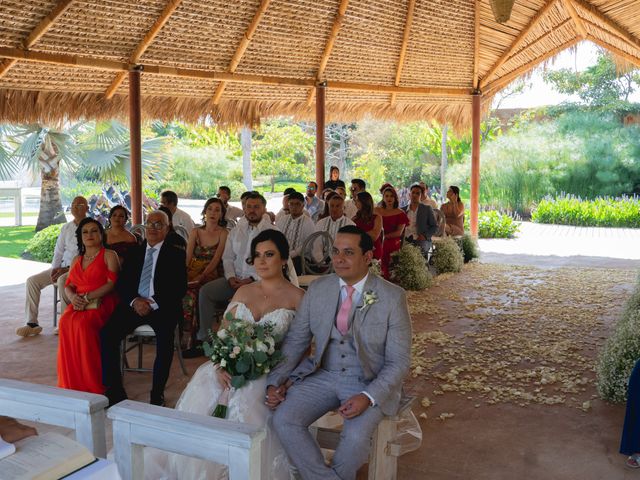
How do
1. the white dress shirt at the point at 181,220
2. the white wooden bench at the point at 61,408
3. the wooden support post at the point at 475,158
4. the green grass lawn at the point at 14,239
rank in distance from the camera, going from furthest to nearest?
1. the green grass lawn at the point at 14,239
2. the wooden support post at the point at 475,158
3. the white dress shirt at the point at 181,220
4. the white wooden bench at the point at 61,408

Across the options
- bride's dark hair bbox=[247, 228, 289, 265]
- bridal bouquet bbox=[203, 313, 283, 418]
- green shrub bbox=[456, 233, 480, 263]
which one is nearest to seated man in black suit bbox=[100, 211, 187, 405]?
bride's dark hair bbox=[247, 228, 289, 265]

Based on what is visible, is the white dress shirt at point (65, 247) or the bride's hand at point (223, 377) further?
the white dress shirt at point (65, 247)

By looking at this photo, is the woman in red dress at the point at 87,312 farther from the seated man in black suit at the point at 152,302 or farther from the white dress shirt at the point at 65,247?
the white dress shirt at the point at 65,247

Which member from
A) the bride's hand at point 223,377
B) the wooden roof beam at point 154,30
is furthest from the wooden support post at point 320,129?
the bride's hand at point 223,377

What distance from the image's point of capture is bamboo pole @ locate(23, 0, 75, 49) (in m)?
7.07

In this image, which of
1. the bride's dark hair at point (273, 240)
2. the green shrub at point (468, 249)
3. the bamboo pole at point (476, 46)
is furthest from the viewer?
the green shrub at point (468, 249)

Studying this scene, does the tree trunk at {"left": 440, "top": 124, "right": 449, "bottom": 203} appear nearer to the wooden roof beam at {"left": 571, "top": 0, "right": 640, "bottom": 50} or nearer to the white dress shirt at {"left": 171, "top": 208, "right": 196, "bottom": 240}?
the wooden roof beam at {"left": 571, "top": 0, "right": 640, "bottom": 50}

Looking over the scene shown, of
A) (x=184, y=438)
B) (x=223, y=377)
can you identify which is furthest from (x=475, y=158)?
(x=184, y=438)

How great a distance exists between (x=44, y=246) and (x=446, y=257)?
7.20m

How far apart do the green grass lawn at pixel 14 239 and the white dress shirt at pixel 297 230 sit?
335 inches

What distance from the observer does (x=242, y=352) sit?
3254 millimetres

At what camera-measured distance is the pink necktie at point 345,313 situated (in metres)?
3.39

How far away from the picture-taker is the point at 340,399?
3.31 meters

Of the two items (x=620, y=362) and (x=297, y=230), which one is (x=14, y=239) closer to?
(x=297, y=230)
